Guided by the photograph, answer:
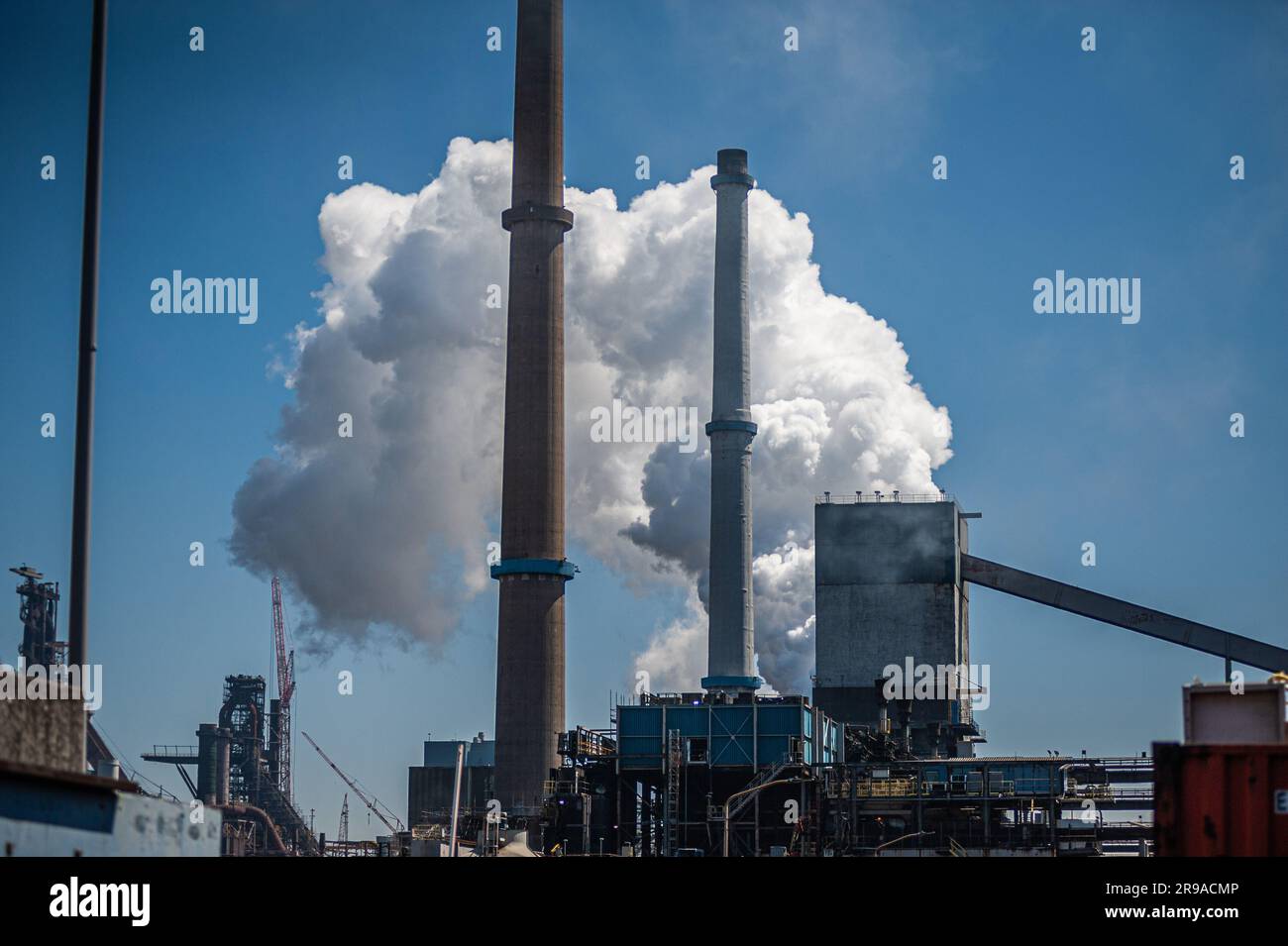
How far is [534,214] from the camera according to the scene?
85250 mm

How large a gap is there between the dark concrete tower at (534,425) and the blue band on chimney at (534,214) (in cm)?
5

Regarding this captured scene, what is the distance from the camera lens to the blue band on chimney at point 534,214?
280 feet

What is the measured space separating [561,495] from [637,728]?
1410 cm

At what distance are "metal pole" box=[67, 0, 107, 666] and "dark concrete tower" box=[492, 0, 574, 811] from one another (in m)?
62.4

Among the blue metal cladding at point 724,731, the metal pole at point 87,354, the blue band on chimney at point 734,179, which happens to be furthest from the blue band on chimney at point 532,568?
the metal pole at point 87,354

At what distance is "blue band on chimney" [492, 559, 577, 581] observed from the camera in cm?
8419

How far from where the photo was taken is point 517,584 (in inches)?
3327

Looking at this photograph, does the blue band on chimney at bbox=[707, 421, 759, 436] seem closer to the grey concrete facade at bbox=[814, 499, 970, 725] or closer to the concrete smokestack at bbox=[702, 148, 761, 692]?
the concrete smokestack at bbox=[702, 148, 761, 692]

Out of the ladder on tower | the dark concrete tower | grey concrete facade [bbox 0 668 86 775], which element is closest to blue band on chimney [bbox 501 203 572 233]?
the dark concrete tower
